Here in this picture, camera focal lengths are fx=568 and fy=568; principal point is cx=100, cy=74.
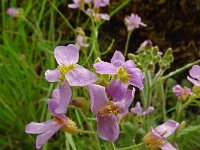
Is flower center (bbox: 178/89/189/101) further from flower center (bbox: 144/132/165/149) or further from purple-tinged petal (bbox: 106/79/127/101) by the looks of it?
purple-tinged petal (bbox: 106/79/127/101)

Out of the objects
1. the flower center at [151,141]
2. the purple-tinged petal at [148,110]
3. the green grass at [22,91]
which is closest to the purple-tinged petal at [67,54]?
the flower center at [151,141]

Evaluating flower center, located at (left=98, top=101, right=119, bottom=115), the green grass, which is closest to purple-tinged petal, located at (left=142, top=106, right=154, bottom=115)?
the green grass

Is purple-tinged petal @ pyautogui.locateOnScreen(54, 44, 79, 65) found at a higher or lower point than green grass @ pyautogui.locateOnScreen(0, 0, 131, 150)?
higher

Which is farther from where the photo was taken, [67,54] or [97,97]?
[67,54]

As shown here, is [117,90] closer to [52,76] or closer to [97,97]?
[97,97]

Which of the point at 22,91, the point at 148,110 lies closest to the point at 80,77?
the point at 148,110

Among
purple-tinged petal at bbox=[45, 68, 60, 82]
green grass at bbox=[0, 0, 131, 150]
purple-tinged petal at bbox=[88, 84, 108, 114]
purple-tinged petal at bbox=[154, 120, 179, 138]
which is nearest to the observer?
purple-tinged petal at bbox=[88, 84, 108, 114]

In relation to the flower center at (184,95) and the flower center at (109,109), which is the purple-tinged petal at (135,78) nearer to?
the flower center at (109,109)
